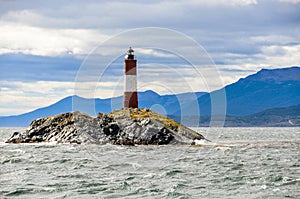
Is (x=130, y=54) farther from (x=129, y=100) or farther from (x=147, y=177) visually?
(x=147, y=177)

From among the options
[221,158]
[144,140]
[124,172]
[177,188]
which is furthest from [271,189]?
[144,140]

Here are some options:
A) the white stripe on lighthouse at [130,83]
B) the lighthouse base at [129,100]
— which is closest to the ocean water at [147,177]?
the white stripe on lighthouse at [130,83]

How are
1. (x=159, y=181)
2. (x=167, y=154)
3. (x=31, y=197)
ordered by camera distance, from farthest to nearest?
(x=167, y=154) → (x=159, y=181) → (x=31, y=197)

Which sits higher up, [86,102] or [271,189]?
[86,102]

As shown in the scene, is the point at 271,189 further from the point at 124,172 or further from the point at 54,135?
the point at 54,135

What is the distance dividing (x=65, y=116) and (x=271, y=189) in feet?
186

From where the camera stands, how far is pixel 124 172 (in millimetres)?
41094

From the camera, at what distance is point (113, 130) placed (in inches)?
3125

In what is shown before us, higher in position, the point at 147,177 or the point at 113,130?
the point at 113,130

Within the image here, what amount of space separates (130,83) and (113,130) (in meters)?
10.7

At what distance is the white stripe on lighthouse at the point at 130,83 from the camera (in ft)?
286

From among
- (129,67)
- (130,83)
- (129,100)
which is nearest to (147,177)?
(129,67)

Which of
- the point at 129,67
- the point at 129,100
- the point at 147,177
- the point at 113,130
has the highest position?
the point at 129,67

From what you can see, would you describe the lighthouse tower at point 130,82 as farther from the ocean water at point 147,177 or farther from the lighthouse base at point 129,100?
the ocean water at point 147,177
